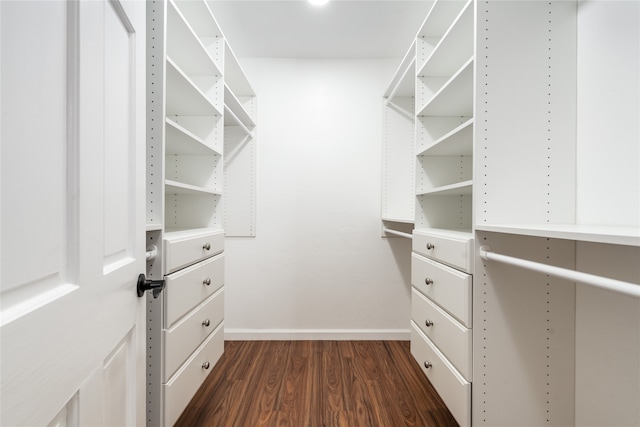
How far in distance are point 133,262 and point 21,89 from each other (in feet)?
1.38

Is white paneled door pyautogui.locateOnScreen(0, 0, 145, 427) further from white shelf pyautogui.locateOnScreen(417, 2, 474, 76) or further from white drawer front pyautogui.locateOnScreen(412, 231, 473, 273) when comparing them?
white shelf pyautogui.locateOnScreen(417, 2, 474, 76)

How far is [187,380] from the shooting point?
4.10ft

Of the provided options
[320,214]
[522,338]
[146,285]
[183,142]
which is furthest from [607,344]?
[183,142]

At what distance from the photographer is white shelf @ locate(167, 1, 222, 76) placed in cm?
122

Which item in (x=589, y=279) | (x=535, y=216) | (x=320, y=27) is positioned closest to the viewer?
(x=589, y=279)

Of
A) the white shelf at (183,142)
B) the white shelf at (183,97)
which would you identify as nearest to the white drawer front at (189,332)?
the white shelf at (183,142)

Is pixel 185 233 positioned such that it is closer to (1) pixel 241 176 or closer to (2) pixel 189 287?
(2) pixel 189 287

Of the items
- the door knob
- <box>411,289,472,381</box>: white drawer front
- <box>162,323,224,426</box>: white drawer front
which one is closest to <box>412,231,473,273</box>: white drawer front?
<box>411,289,472,381</box>: white drawer front

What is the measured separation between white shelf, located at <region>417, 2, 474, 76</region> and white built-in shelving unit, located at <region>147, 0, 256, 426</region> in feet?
3.66

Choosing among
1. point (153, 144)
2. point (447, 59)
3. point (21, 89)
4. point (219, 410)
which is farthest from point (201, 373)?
point (447, 59)

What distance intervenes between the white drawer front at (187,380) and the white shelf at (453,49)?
1.79 meters

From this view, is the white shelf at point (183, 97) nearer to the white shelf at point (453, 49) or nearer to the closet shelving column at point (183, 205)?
the closet shelving column at point (183, 205)

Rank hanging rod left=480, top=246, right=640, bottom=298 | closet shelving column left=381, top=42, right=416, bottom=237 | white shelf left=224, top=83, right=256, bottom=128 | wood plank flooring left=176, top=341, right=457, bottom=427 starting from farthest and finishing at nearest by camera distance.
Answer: closet shelving column left=381, top=42, right=416, bottom=237 → white shelf left=224, top=83, right=256, bottom=128 → wood plank flooring left=176, top=341, right=457, bottom=427 → hanging rod left=480, top=246, right=640, bottom=298

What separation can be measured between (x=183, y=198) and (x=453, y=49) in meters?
1.63
